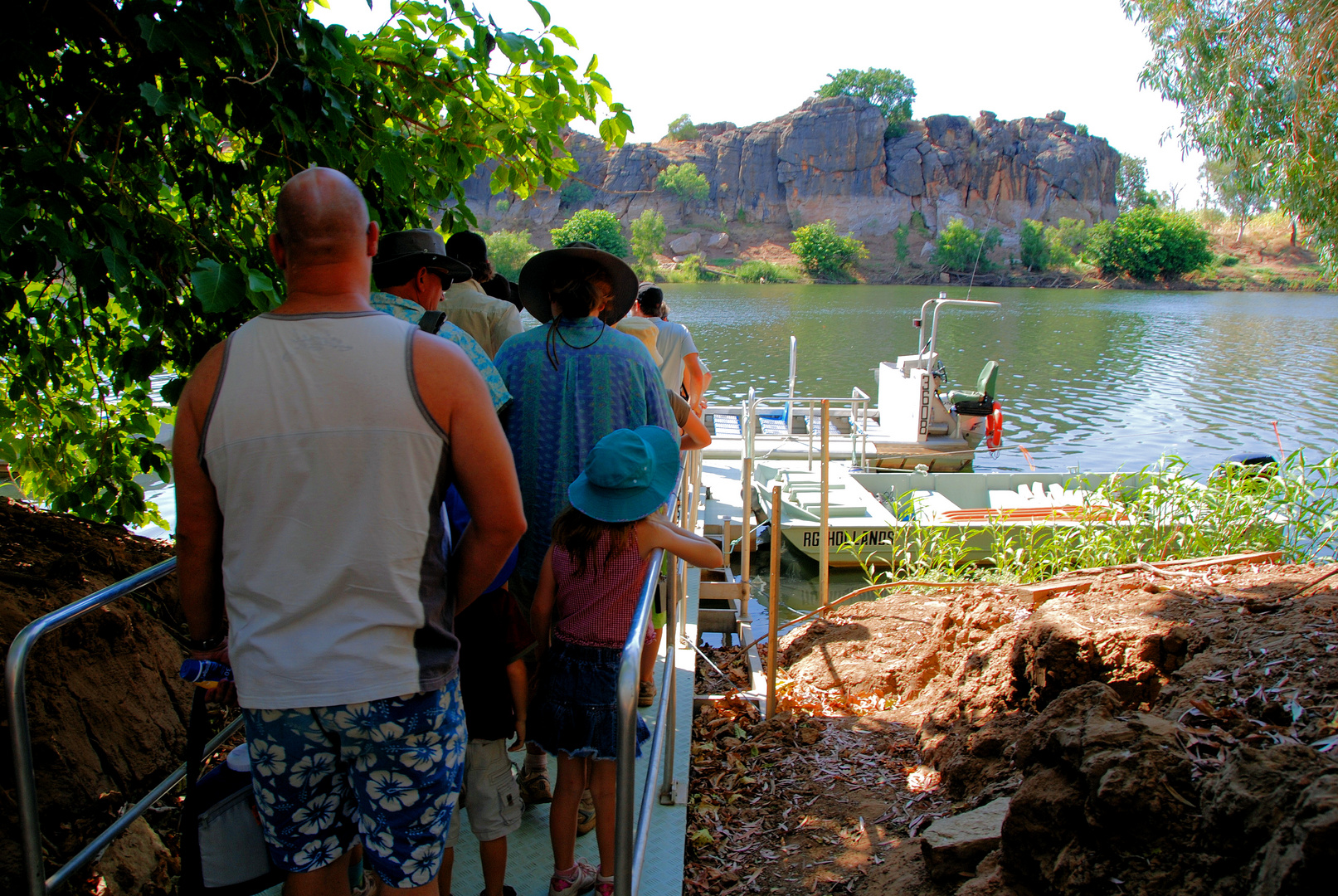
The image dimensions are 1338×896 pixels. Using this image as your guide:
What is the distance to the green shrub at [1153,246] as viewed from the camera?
7244cm

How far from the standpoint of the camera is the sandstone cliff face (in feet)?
295

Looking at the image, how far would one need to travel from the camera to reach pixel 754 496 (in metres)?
12.7

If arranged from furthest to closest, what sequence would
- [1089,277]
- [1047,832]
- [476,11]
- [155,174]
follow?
[1089,277] < [476,11] < [155,174] < [1047,832]

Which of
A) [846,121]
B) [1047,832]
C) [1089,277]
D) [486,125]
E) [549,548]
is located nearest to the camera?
[1047,832]

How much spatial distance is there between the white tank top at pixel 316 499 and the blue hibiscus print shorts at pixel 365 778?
64 millimetres

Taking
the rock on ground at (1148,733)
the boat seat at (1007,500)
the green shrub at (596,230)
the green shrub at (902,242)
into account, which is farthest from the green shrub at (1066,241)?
the rock on ground at (1148,733)

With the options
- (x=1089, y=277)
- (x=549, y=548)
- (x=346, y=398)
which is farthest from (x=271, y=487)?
(x=1089, y=277)

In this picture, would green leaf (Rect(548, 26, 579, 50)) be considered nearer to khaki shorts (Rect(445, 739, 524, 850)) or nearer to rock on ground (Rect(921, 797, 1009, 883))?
khaki shorts (Rect(445, 739, 524, 850))

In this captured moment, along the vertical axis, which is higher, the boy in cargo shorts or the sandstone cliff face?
the sandstone cliff face

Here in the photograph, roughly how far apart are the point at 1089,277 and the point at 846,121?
32750 mm

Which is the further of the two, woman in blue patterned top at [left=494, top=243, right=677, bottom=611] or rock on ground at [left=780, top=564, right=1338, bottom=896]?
woman in blue patterned top at [left=494, top=243, right=677, bottom=611]

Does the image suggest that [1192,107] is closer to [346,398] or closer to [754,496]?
[754,496]

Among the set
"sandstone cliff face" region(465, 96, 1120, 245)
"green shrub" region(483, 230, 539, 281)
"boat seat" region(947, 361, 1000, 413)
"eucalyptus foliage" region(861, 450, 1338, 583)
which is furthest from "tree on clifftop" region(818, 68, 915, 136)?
"eucalyptus foliage" region(861, 450, 1338, 583)

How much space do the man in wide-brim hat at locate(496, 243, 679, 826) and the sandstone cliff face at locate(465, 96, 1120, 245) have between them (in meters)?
88.7
